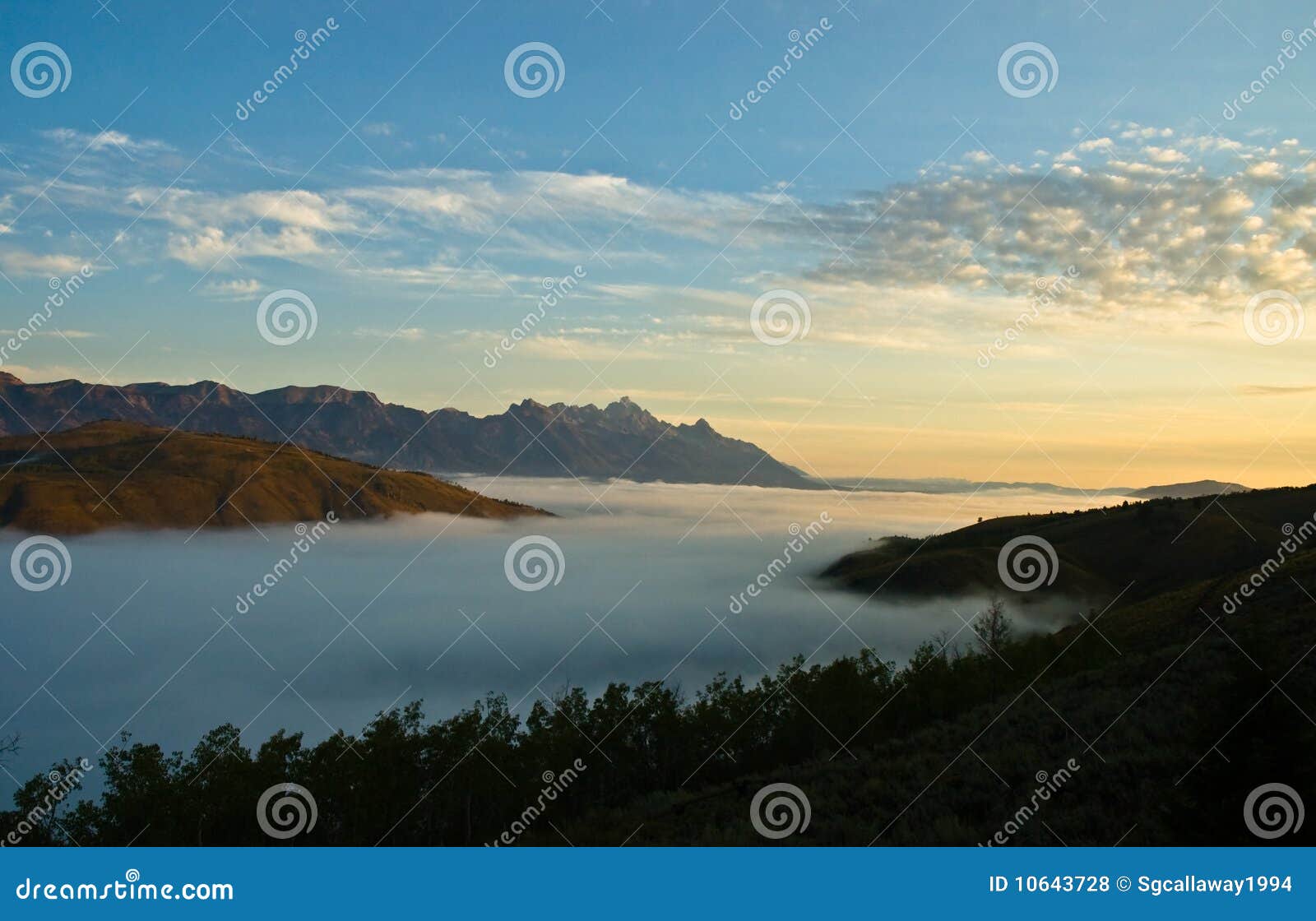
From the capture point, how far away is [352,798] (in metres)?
82.3

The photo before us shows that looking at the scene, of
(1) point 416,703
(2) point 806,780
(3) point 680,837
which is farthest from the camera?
(1) point 416,703

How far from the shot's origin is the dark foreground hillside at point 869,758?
82.6 feet

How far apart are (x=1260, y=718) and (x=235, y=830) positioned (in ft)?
281

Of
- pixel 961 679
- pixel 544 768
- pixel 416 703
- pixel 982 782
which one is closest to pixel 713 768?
pixel 544 768

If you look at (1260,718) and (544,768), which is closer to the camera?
(1260,718)

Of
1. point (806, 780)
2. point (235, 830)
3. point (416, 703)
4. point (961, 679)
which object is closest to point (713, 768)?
point (961, 679)

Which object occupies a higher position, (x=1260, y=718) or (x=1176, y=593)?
(x=1176, y=593)

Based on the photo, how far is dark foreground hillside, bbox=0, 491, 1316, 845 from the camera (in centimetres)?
2519

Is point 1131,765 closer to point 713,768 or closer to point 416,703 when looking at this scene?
point 713,768

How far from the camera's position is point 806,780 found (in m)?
37.4

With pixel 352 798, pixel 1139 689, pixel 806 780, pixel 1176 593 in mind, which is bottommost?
pixel 352 798

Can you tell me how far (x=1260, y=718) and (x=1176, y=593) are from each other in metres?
99.3

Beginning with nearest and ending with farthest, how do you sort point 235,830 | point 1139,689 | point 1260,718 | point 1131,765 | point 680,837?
point 1260,718 < point 680,837 < point 1131,765 < point 1139,689 < point 235,830

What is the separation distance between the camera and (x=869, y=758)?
40.6m
